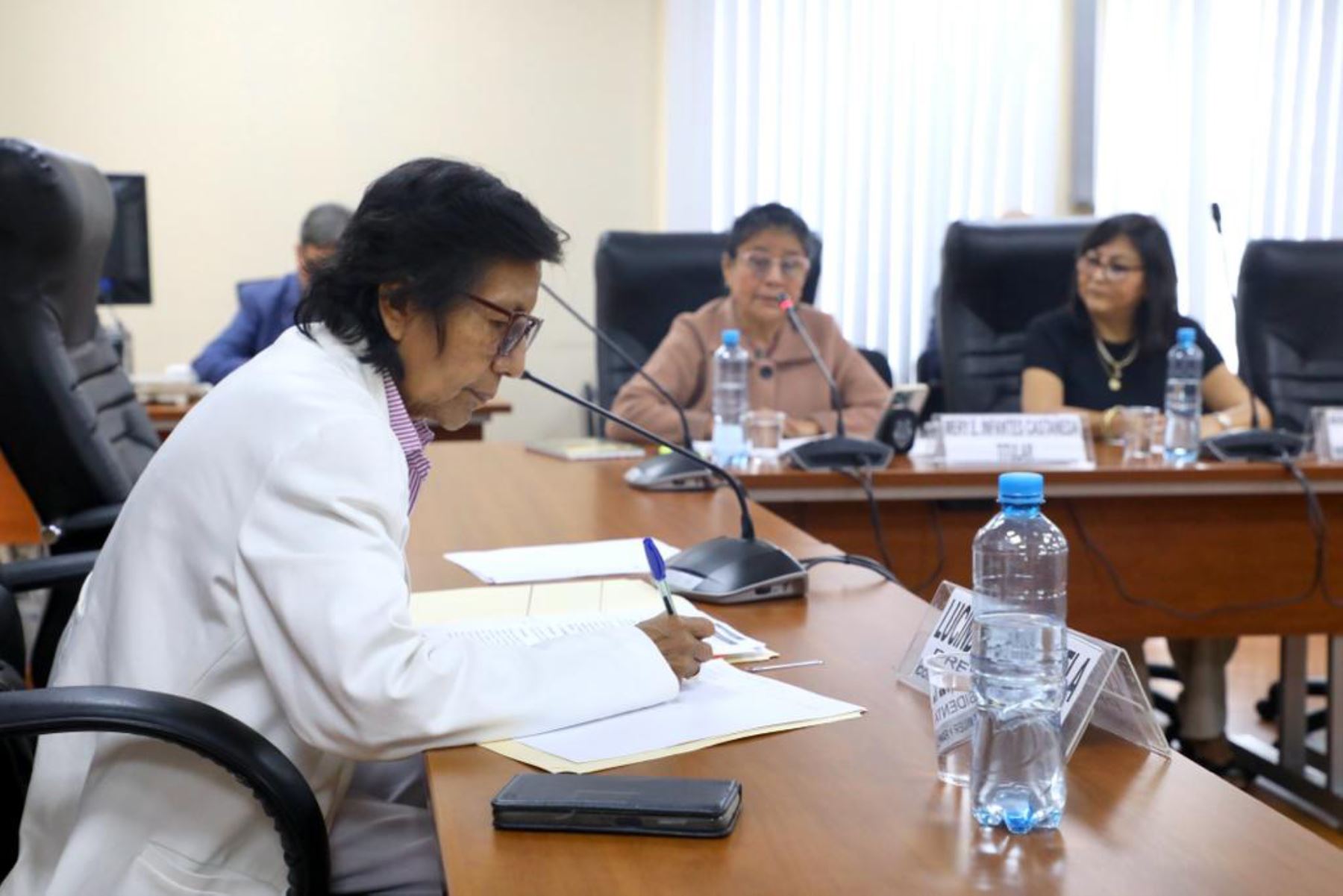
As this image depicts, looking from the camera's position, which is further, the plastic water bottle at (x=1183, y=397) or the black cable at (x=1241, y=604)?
the plastic water bottle at (x=1183, y=397)

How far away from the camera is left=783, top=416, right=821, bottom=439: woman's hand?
10.3 feet

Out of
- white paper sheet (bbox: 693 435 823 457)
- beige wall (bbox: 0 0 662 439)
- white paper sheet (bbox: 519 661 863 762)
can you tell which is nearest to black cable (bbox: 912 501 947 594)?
white paper sheet (bbox: 693 435 823 457)

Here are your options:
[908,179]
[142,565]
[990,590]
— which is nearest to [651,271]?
[908,179]

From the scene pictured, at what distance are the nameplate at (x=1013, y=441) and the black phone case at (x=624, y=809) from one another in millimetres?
1788

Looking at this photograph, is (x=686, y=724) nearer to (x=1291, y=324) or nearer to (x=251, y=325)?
(x=1291, y=324)

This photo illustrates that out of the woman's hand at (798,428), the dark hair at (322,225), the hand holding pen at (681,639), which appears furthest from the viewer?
the dark hair at (322,225)

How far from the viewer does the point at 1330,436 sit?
106 inches

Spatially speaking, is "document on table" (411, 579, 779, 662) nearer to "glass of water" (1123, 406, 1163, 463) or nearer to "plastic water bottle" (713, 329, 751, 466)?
"plastic water bottle" (713, 329, 751, 466)

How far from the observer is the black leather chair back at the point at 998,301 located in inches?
137

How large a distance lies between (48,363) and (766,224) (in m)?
1.75

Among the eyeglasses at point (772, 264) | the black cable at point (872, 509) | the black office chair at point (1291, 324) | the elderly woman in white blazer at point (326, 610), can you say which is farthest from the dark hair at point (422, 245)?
the black office chair at point (1291, 324)

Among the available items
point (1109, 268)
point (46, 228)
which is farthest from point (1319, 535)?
point (46, 228)

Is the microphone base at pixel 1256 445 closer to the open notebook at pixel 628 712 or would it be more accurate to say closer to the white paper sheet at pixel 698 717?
the open notebook at pixel 628 712

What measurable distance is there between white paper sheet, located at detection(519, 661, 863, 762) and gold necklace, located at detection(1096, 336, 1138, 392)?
2385mm
